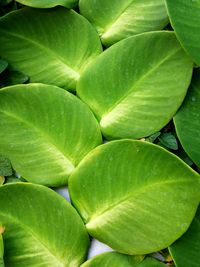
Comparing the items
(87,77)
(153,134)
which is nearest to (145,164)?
(153,134)

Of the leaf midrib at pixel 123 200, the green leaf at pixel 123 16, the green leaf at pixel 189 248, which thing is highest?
the green leaf at pixel 123 16

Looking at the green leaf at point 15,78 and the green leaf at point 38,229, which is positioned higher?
the green leaf at point 15,78

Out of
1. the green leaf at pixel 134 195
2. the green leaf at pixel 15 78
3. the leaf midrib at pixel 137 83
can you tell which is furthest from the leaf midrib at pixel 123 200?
the green leaf at pixel 15 78

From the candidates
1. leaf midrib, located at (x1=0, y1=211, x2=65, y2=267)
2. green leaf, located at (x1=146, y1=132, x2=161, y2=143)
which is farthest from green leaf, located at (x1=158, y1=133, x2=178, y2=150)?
leaf midrib, located at (x1=0, y1=211, x2=65, y2=267)

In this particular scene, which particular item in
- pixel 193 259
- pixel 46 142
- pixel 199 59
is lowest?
pixel 193 259

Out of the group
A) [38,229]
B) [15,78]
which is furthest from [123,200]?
[15,78]

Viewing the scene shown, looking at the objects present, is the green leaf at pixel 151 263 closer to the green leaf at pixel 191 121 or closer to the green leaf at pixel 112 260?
the green leaf at pixel 112 260

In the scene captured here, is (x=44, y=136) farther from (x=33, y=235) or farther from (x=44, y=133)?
(x=33, y=235)

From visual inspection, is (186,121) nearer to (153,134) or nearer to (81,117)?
(153,134)
